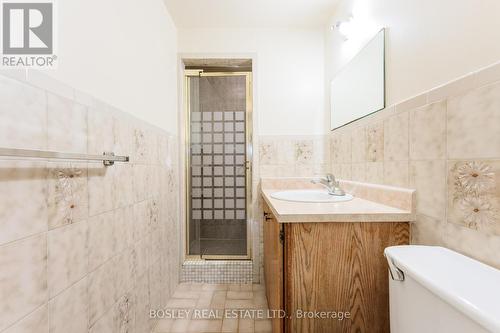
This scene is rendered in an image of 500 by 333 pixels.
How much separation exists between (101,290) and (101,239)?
21 centimetres

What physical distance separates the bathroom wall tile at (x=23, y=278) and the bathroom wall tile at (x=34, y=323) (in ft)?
0.05

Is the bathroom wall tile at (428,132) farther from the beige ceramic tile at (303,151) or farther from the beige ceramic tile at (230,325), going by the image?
the beige ceramic tile at (230,325)

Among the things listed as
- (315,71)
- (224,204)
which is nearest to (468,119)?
(315,71)

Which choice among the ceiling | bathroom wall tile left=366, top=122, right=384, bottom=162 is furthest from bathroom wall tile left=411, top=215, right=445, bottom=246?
the ceiling

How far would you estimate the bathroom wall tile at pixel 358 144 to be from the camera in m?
1.43

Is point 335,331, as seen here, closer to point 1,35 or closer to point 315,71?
point 1,35

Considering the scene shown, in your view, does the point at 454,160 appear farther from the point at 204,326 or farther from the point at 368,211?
the point at 204,326

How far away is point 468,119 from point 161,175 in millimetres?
1659

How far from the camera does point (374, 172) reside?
1.31 metres

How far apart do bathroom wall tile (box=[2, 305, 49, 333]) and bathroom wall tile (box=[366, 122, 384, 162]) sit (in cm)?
145

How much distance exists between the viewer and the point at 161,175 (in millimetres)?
1744

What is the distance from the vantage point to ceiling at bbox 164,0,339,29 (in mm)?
1845

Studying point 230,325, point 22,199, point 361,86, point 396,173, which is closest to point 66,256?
point 22,199

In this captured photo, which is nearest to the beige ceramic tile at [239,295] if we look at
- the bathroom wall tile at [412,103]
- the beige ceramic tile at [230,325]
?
the beige ceramic tile at [230,325]
